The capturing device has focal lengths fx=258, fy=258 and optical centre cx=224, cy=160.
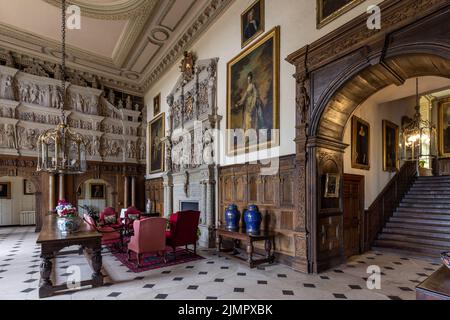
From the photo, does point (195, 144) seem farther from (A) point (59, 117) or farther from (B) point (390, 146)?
(A) point (59, 117)

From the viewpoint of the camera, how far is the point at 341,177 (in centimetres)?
577

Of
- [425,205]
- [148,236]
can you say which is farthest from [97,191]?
[425,205]

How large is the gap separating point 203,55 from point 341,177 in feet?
20.0

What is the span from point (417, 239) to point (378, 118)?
356 centimetres

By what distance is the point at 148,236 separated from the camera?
539 cm

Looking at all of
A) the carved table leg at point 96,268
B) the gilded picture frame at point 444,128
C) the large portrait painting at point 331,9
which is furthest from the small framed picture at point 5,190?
the gilded picture frame at point 444,128

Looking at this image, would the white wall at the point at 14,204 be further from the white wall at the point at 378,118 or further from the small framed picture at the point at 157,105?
the white wall at the point at 378,118

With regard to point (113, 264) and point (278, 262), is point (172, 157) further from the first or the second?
point (278, 262)

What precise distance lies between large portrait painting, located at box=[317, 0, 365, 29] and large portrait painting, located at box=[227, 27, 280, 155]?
43.1 inches

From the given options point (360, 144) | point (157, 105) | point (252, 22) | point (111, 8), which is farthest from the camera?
point (157, 105)

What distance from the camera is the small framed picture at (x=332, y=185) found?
5.27 meters

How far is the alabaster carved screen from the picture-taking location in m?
8.12
